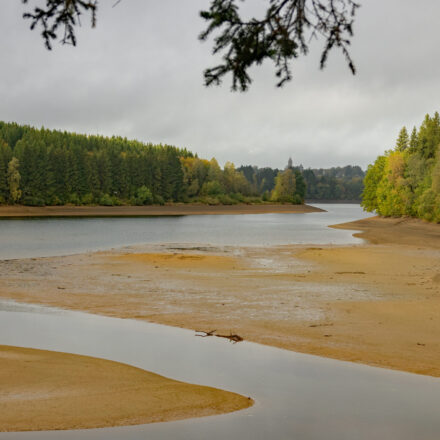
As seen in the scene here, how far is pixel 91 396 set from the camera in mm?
7180

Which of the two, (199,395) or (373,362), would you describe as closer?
(199,395)

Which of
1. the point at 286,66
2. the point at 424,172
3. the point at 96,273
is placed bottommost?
the point at 96,273

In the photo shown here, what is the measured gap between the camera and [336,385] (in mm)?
7887

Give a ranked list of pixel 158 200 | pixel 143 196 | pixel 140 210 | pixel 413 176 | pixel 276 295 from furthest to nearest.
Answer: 1. pixel 158 200
2. pixel 143 196
3. pixel 140 210
4. pixel 413 176
5. pixel 276 295

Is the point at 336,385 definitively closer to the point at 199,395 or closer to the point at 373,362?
the point at 373,362

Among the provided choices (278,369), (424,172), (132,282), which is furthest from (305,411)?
(424,172)

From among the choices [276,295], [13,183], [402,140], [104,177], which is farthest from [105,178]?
[276,295]

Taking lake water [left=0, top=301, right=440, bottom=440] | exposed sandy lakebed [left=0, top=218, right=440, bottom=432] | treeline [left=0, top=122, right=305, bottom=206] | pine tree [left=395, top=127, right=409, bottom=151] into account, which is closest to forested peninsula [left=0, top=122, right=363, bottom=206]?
treeline [left=0, top=122, right=305, bottom=206]

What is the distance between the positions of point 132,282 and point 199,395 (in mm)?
11983

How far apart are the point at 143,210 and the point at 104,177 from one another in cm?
1316

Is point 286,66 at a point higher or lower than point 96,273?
higher

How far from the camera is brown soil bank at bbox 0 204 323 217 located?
9681 cm

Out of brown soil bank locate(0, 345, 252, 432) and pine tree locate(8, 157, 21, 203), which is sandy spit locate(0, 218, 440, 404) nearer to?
brown soil bank locate(0, 345, 252, 432)

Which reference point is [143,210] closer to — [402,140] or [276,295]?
[402,140]
